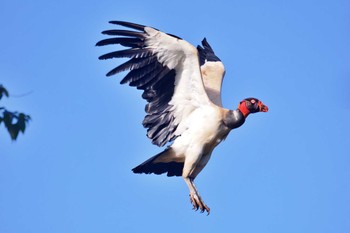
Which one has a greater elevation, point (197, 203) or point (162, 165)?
point (162, 165)

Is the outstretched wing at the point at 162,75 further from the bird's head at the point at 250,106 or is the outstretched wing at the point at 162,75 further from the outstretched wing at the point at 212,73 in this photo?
the outstretched wing at the point at 212,73

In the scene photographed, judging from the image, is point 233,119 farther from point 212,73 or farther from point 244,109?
point 212,73

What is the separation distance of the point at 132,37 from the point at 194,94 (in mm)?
1027

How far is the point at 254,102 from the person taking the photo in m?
Result: 9.83

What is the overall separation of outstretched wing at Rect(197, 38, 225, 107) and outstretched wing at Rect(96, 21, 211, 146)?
0.67 meters

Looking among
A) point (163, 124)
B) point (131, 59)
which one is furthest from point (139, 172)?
point (131, 59)

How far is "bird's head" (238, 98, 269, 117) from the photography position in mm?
9727

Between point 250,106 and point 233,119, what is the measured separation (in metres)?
0.42

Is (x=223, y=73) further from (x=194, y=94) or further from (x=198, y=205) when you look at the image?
(x=198, y=205)

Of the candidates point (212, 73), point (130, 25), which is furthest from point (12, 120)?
point (212, 73)

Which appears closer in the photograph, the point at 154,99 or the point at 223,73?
the point at 154,99

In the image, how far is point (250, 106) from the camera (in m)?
9.77

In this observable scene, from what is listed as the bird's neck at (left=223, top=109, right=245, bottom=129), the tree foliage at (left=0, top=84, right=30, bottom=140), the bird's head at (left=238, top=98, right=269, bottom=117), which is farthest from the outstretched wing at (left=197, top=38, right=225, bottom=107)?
the tree foliage at (left=0, top=84, right=30, bottom=140)

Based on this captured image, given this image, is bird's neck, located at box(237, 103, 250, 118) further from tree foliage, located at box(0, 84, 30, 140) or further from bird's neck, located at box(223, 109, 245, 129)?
tree foliage, located at box(0, 84, 30, 140)
